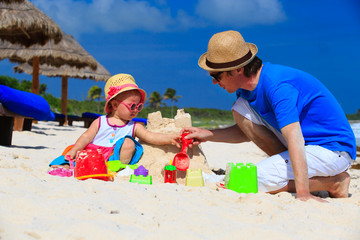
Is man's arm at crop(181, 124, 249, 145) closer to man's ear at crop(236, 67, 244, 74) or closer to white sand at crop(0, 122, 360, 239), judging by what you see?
man's ear at crop(236, 67, 244, 74)

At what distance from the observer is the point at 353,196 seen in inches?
102

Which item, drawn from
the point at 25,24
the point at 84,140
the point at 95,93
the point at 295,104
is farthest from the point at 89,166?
the point at 95,93

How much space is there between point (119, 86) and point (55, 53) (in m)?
9.33

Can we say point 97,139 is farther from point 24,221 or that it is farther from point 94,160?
point 24,221

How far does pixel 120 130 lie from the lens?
11.1ft

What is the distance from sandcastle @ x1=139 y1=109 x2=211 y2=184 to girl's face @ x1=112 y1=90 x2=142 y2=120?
0.21 metres

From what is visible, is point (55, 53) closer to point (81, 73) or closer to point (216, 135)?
point (81, 73)

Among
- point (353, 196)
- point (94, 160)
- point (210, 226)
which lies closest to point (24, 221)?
point (210, 226)

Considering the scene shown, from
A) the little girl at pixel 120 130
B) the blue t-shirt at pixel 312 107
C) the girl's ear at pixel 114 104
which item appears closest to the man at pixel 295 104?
the blue t-shirt at pixel 312 107

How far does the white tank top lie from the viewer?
3.34 metres

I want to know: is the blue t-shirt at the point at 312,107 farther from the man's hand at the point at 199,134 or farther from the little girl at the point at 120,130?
the little girl at the point at 120,130

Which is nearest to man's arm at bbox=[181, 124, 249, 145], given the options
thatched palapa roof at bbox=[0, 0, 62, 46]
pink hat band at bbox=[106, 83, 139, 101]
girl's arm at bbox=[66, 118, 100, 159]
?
pink hat band at bbox=[106, 83, 139, 101]

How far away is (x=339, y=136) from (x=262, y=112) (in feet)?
1.92

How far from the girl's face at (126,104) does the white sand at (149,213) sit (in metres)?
1.31
